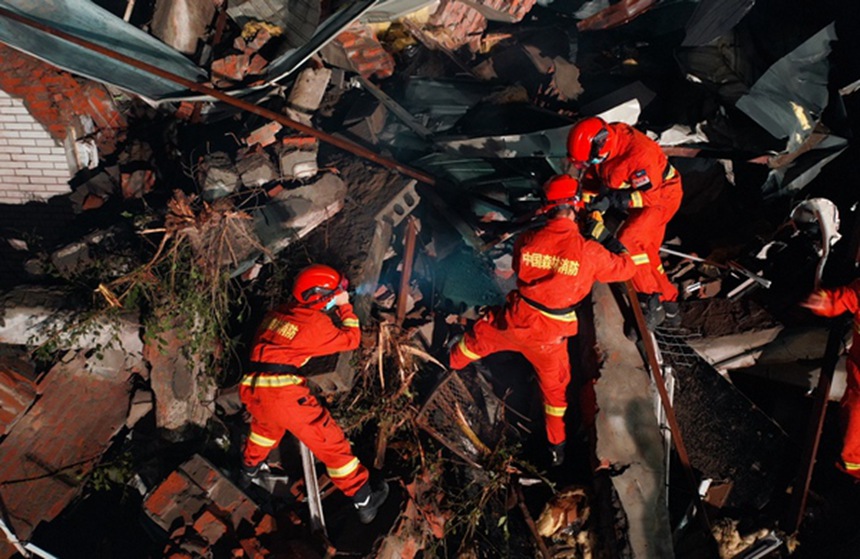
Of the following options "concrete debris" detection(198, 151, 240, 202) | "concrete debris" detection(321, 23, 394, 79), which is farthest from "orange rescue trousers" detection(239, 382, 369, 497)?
"concrete debris" detection(321, 23, 394, 79)

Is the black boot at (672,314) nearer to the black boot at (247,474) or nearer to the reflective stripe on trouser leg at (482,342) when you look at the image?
the reflective stripe on trouser leg at (482,342)

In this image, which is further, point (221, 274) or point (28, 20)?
point (221, 274)

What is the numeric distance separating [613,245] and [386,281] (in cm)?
226

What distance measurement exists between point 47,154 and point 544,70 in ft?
17.4

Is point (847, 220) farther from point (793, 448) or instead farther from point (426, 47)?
point (426, 47)

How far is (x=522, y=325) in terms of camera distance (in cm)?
498

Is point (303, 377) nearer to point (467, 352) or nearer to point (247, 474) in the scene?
point (247, 474)

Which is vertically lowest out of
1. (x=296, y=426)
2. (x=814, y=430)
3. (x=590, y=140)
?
(x=814, y=430)

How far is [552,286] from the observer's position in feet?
15.6

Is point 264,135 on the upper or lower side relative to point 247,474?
upper

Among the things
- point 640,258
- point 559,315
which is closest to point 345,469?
point 559,315

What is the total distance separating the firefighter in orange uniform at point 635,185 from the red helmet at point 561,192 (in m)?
0.40

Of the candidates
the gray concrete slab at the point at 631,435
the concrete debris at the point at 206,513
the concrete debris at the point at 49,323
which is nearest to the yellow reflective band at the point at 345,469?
the concrete debris at the point at 206,513

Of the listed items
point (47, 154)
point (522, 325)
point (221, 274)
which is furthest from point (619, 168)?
point (47, 154)
